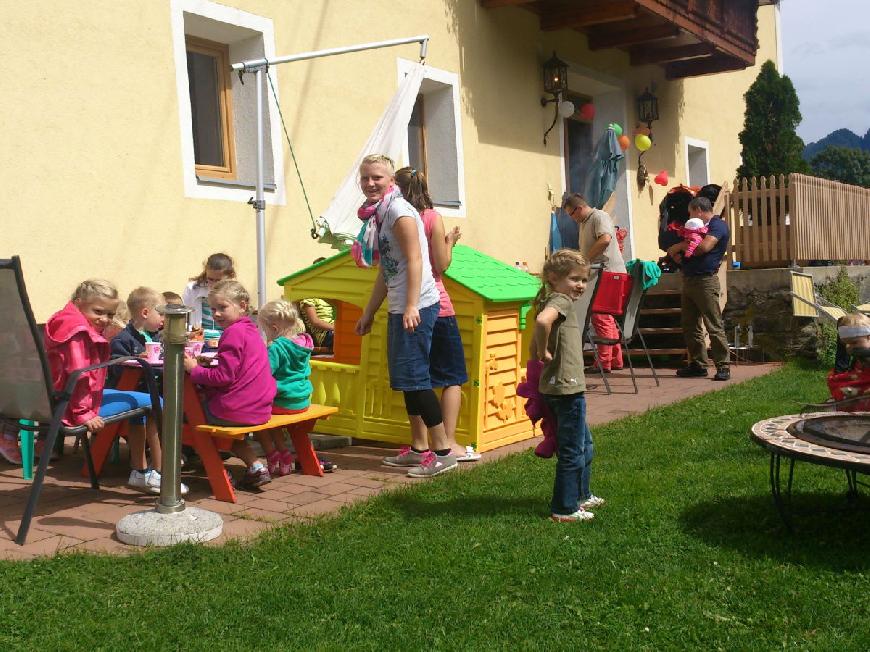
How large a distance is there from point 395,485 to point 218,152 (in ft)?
13.0

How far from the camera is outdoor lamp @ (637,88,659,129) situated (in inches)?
529

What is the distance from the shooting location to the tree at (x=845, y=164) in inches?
1715

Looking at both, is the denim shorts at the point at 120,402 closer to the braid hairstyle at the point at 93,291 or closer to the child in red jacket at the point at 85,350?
the child in red jacket at the point at 85,350

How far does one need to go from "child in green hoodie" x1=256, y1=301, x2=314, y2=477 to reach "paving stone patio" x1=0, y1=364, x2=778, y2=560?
0.51 ft

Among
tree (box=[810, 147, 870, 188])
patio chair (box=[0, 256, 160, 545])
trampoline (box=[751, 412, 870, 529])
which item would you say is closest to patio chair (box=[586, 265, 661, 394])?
trampoline (box=[751, 412, 870, 529])

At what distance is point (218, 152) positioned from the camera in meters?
7.85

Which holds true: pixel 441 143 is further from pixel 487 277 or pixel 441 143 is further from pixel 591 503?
pixel 591 503

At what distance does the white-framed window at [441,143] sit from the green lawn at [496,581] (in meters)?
5.80

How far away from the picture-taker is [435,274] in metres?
5.43

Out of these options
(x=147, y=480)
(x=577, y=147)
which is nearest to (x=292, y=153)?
(x=147, y=480)

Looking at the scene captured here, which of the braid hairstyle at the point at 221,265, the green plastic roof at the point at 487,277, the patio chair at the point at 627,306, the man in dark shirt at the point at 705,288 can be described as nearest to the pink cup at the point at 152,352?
the braid hairstyle at the point at 221,265

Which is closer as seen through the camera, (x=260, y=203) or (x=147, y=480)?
(x=147, y=480)

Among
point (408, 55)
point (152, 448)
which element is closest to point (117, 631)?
point (152, 448)

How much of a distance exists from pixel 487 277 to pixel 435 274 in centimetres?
79
